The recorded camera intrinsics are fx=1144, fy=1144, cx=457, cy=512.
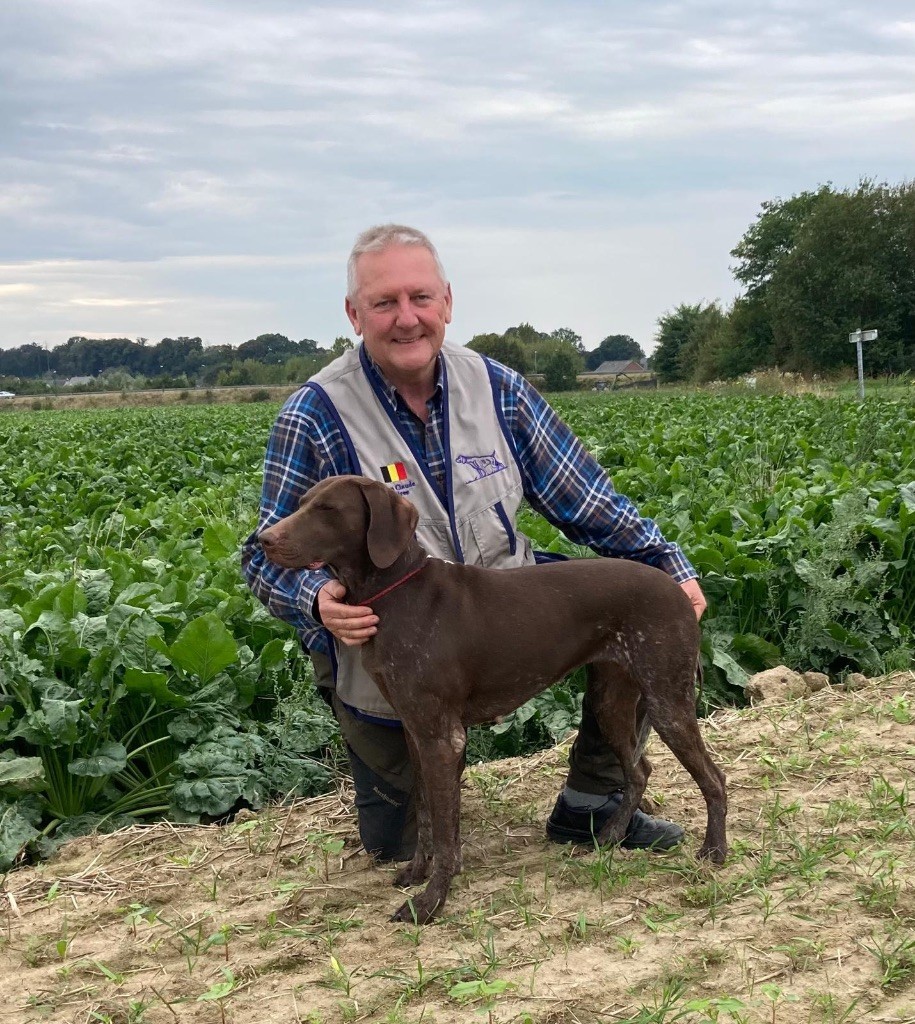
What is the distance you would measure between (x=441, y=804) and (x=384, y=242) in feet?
6.68

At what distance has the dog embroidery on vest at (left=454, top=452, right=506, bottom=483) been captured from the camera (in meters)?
4.38

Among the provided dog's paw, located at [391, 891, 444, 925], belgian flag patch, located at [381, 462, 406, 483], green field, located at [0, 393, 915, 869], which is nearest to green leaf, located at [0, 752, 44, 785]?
green field, located at [0, 393, 915, 869]

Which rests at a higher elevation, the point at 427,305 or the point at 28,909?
the point at 427,305

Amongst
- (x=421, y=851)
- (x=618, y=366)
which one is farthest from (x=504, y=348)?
(x=421, y=851)

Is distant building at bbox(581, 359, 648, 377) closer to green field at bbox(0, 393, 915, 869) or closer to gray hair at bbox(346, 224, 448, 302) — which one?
green field at bbox(0, 393, 915, 869)

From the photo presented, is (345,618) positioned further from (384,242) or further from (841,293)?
(841,293)

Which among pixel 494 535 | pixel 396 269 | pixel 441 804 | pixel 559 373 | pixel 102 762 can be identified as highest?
pixel 559 373

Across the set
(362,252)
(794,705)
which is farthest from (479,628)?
(794,705)

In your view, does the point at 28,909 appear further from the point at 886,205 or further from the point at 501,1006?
the point at 886,205

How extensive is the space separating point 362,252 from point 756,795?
2.77 metres

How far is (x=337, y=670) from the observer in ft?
14.7

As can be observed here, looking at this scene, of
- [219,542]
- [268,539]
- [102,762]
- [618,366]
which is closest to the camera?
[268,539]

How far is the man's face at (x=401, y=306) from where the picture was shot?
4.20 metres

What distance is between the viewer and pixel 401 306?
4.21 m
